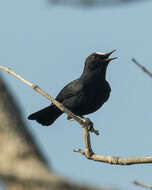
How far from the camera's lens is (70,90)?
282 inches

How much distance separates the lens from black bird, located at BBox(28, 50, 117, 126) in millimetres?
6845

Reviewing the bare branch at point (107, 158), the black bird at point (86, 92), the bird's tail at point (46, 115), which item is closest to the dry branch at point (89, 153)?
the bare branch at point (107, 158)

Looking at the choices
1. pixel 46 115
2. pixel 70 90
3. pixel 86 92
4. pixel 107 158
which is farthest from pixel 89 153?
pixel 46 115

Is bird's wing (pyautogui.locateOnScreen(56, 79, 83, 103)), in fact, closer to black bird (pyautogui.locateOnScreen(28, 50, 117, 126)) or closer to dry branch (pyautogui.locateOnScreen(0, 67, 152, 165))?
black bird (pyautogui.locateOnScreen(28, 50, 117, 126))

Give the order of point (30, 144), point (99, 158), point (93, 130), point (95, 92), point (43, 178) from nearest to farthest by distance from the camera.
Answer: point (43, 178) → point (30, 144) → point (99, 158) → point (93, 130) → point (95, 92)

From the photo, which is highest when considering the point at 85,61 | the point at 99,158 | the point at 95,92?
the point at 85,61

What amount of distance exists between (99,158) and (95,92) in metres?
3.07

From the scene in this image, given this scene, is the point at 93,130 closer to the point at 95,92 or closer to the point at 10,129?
the point at 95,92

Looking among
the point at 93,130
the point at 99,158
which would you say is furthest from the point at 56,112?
the point at 99,158

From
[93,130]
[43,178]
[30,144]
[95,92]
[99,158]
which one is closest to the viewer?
[43,178]

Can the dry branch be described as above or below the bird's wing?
below

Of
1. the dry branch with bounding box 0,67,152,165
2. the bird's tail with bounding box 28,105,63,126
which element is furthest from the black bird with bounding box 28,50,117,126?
the dry branch with bounding box 0,67,152,165

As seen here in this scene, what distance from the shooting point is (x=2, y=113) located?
121 cm

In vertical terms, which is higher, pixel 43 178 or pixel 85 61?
pixel 85 61
